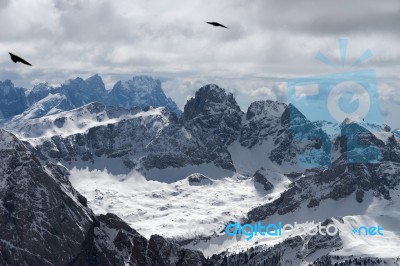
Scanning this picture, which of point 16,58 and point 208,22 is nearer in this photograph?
point 16,58
